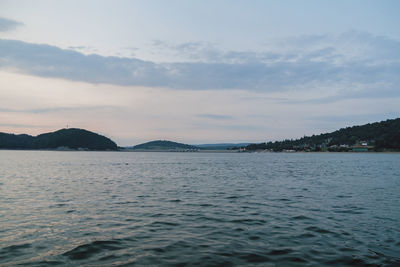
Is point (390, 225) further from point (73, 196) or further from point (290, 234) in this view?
point (73, 196)

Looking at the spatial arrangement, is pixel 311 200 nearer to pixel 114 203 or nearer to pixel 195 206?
pixel 195 206

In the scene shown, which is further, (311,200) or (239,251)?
(311,200)

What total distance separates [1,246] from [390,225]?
74.2 feet

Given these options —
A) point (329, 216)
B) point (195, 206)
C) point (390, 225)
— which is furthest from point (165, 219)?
point (390, 225)

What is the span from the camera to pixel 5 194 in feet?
104

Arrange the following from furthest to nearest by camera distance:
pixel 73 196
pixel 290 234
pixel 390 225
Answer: pixel 73 196
pixel 390 225
pixel 290 234

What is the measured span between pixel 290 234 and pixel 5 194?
98.9 ft

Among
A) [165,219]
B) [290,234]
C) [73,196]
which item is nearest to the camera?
[290,234]

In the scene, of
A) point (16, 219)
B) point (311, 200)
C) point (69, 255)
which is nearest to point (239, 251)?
point (69, 255)

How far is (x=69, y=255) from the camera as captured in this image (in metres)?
13.3

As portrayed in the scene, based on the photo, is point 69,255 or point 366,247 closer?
point 69,255

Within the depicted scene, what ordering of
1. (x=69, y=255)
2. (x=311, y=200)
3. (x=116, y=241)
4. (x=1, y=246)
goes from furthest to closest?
(x=311, y=200) < (x=116, y=241) < (x=1, y=246) < (x=69, y=255)

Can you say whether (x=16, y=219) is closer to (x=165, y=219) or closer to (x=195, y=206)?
(x=165, y=219)

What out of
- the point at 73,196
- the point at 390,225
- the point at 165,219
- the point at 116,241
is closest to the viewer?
the point at 116,241
